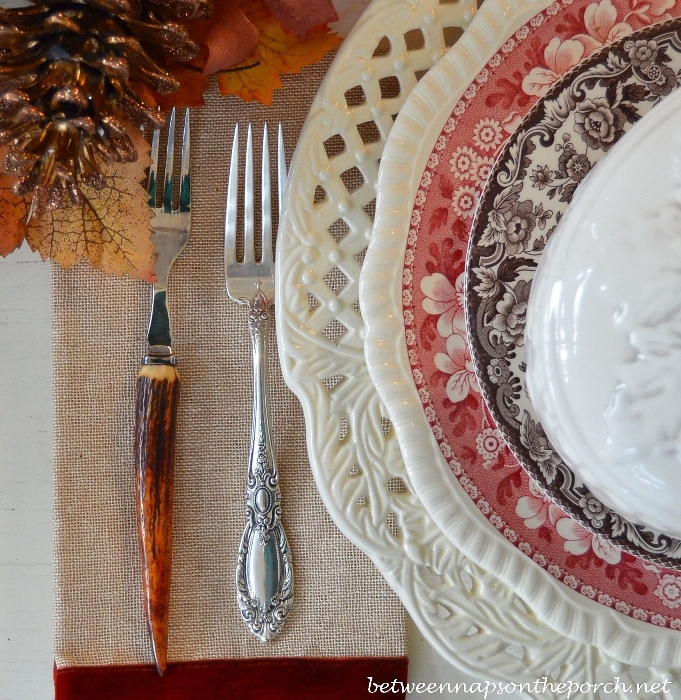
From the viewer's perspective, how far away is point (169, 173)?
45 cm

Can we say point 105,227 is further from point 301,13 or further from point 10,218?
point 301,13

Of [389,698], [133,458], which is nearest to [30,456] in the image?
[133,458]

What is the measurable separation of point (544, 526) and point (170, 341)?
0.27 m

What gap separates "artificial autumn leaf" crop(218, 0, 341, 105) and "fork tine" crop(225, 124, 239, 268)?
1.2 inches

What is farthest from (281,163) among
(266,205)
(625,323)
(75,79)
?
(625,323)

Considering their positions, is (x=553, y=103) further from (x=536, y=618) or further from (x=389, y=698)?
(x=389, y=698)

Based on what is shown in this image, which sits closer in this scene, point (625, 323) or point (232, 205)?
point (625, 323)

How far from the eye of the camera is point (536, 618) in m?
0.42

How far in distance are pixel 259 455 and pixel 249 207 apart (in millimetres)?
172

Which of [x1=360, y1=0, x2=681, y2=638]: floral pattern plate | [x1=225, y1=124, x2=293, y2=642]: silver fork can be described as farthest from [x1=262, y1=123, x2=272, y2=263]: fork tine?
[x1=360, y1=0, x2=681, y2=638]: floral pattern plate

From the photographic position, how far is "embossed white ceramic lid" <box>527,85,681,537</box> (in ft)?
0.91

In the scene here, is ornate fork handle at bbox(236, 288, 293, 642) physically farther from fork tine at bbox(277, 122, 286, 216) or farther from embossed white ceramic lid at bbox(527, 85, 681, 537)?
embossed white ceramic lid at bbox(527, 85, 681, 537)

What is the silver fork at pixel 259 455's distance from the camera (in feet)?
1.48

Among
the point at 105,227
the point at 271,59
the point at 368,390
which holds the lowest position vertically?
the point at 368,390
